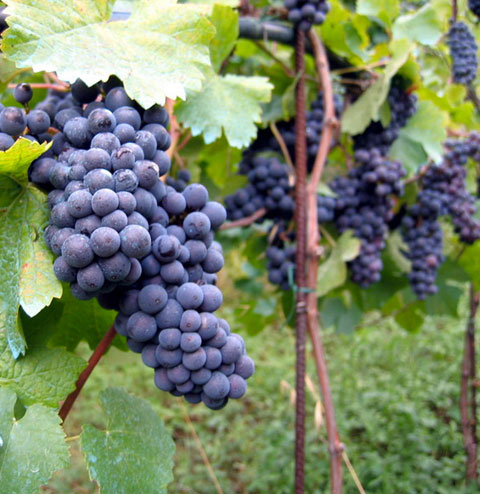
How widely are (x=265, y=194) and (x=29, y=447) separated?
96cm

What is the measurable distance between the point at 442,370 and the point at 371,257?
2.44m

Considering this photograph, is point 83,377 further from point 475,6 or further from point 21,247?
point 475,6

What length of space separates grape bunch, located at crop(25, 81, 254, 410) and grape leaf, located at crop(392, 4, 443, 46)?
1.13 m

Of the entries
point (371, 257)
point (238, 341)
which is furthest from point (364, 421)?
point (238, 341)

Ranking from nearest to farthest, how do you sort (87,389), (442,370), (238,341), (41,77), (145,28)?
(238,341)
(145,28)
(41,77)
(442,370)
(87,389)

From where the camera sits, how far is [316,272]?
1.35 meters

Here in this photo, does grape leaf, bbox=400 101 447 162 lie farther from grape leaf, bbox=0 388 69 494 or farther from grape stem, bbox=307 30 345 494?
grape leaf, bbox=0 388 69 494

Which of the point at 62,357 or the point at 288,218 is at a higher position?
the point at 62,357

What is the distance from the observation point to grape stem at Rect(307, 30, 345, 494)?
1.19 m

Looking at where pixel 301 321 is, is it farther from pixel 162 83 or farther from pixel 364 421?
pixel 364 421

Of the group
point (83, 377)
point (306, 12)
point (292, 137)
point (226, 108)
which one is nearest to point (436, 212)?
point (292, 137)

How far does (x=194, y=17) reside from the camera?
899 millimetres

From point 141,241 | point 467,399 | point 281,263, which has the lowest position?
point 467,399

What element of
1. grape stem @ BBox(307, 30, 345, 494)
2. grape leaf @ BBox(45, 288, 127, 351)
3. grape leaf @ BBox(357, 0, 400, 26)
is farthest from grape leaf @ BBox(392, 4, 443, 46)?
grape leaf @ BBox(45, 288, 127, 351)
